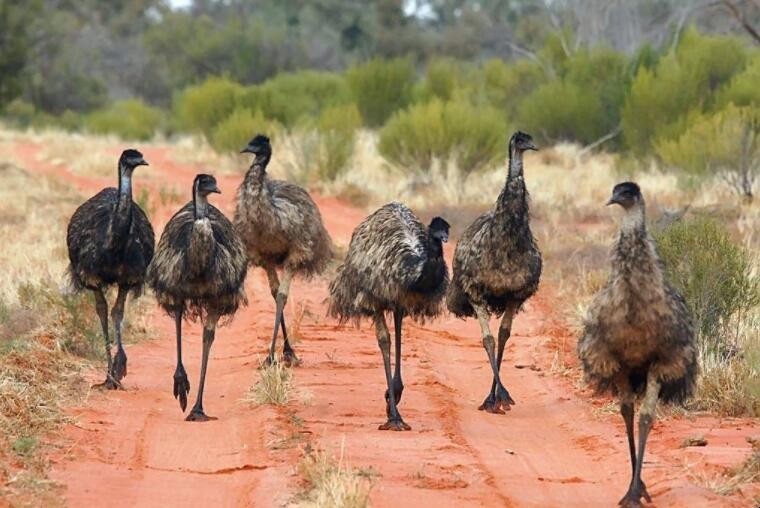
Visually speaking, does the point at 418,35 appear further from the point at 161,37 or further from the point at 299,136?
the point at 299,136

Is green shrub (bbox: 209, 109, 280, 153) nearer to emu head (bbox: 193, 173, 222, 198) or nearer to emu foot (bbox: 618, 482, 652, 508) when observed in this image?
emu head (bbox: 193, 173, 222, 198)

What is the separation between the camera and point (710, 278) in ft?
34.1

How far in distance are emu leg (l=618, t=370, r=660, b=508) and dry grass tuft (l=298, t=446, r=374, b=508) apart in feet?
4.11

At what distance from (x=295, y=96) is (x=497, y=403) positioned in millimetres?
28656

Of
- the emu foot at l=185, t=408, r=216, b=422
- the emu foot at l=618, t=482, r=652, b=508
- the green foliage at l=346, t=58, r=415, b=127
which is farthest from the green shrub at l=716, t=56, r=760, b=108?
the emu foot at l=618, t=482, r=652, b=508

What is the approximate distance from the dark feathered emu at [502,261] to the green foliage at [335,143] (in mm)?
14236

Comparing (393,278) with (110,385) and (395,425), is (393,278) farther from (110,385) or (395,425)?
(110,385)

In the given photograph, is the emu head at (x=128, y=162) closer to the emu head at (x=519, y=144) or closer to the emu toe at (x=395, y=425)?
the emu head at (x=519, y=144)

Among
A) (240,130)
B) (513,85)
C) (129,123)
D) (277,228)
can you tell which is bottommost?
(277,228)

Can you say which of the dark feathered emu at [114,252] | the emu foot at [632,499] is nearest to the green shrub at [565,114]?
the dark feathered emu at [114,252]

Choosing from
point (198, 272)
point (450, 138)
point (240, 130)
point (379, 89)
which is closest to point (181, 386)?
point (198, 272)

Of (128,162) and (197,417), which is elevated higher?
(128,162)

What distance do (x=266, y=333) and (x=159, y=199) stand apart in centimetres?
865

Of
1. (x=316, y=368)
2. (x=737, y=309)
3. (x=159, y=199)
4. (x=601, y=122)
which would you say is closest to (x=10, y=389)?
(x=316, y=368)
